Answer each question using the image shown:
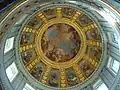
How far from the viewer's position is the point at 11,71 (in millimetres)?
17984

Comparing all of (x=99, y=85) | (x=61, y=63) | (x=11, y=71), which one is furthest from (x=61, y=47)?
(x=11, y=71)

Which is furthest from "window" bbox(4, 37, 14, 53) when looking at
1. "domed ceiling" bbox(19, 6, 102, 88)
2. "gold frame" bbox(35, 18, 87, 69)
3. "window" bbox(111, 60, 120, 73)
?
"window" bbox(111, 60, 120, 73)

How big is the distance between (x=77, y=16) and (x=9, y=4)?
401 inches

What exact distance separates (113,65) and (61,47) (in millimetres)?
5447

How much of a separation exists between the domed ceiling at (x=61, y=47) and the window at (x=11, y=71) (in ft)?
5.51

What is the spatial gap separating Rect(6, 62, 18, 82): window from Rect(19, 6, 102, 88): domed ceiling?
1679mm

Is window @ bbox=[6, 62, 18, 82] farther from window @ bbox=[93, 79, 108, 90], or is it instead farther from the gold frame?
window @ bbox=[93, 79, 108, 90]

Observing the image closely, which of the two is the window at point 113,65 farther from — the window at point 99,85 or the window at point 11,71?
the window at point 11,71

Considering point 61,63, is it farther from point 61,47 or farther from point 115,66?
point 115,66

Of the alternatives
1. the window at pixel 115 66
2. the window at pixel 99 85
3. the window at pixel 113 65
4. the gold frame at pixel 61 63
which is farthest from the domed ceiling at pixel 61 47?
the window at pixel 115 66

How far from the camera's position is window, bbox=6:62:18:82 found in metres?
17.1

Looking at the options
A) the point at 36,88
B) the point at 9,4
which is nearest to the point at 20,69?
the point at 36,88

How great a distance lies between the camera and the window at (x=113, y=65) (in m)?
17.6

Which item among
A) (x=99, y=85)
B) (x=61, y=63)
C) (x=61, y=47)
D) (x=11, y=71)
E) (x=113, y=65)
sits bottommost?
(x=99, y=85)
